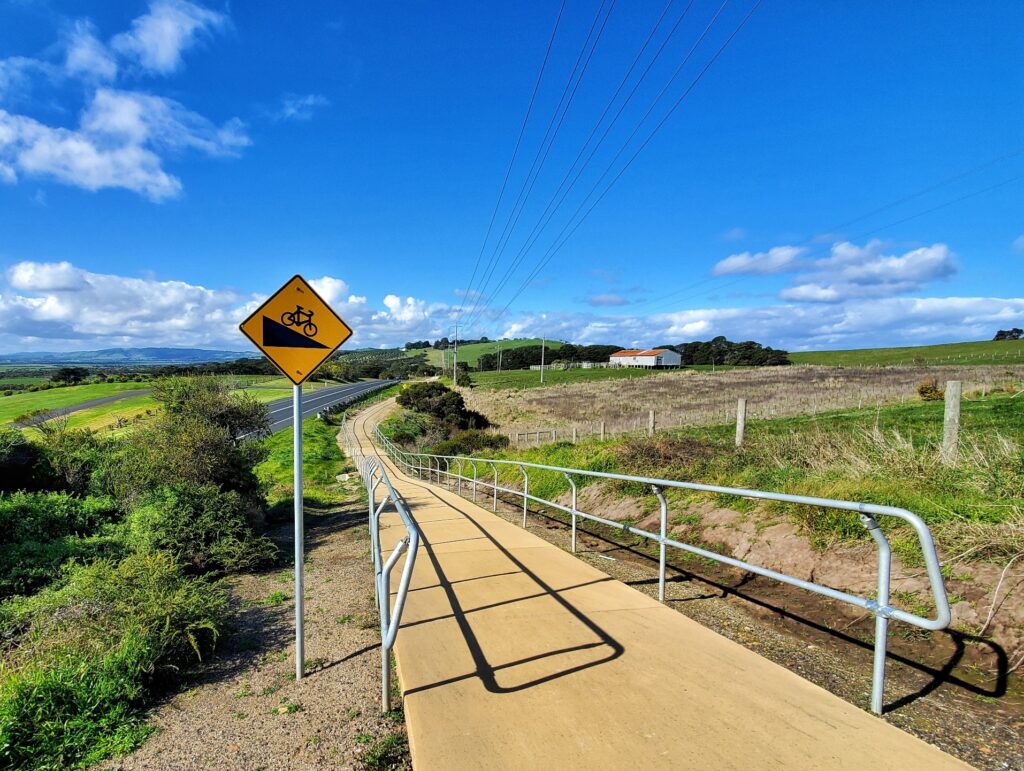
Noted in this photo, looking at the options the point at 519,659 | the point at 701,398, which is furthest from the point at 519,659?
the point at 701,398

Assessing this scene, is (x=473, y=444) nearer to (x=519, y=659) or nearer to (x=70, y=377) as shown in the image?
(x=519, y=659)

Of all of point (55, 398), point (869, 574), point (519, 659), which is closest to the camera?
point (519, 659)

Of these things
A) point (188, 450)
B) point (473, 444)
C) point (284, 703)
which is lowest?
point (473, 444)

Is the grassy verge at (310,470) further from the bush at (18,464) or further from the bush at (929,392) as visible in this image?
the bush at (929,392)

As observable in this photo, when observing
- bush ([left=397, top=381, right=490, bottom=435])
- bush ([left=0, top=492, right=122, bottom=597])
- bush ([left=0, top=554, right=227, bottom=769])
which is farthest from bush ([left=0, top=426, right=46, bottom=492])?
bush ([left=397, top=381, right=490, bottom=435])

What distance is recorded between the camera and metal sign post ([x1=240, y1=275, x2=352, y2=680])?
12.2 ft

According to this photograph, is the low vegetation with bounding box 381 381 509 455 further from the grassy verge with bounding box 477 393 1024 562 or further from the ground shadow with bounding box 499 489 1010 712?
the ground shadow with bounding box 499 489 1010 712

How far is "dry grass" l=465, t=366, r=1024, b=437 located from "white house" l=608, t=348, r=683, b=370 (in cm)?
5424

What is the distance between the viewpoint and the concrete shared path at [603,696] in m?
2.30

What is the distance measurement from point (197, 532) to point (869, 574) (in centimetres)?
864

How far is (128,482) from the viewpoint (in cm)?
1053

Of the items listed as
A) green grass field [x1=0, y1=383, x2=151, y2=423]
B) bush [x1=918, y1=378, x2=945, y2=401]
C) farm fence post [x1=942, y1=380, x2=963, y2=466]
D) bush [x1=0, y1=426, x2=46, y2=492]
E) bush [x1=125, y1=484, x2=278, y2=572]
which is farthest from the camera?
green grass field [x1=0, y1=383, x2=151, y2=423]

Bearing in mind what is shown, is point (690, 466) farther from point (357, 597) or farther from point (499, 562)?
point (357, 597)

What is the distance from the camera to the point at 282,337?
12.7ft
